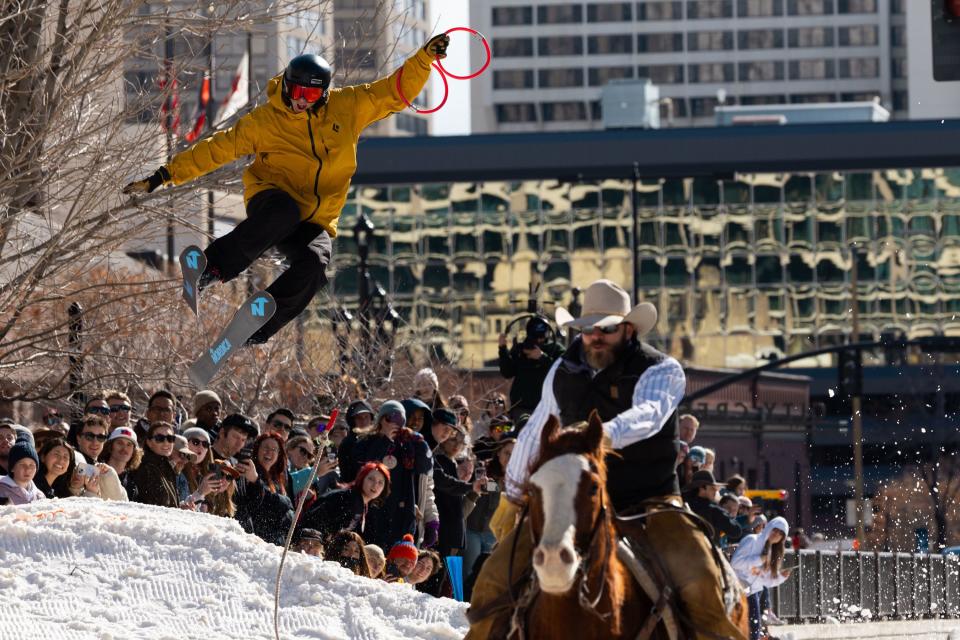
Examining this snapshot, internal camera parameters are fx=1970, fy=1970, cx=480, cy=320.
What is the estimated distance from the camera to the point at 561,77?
7259 inches

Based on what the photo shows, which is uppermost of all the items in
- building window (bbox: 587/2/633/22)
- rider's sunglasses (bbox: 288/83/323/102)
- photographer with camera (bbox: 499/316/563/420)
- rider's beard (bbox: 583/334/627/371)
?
building window (bbox: 587/2/633/22)

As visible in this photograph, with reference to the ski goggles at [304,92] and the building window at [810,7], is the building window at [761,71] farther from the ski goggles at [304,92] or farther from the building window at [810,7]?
the ski goggles at [304,92]

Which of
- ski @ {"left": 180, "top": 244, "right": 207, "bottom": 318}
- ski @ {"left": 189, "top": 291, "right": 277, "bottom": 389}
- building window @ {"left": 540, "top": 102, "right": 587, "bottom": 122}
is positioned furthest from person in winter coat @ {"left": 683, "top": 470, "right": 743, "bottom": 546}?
building window @ {"left": 540, "top": 102, "right": 587, "bottom": 122}

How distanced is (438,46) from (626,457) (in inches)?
144

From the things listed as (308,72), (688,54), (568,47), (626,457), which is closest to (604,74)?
(568,47)

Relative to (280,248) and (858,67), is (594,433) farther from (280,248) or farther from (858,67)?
(858,67)

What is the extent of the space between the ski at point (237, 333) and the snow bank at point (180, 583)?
1205mm

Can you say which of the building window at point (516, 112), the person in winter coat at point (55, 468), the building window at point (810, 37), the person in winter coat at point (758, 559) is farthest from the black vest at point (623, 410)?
the building window at point (516, 112)

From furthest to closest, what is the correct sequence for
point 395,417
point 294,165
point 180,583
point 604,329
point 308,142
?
point 395,417 → point 180,583 → point 294,165 → point 308,142 → point 604,329

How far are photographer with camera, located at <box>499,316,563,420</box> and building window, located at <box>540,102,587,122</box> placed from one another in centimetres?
16944

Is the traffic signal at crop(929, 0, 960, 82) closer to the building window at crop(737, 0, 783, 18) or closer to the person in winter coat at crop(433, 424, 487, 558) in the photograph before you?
the person in winter coat at crop(433, 424, 487, 558)

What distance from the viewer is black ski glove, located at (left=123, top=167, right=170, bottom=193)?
12.2 m

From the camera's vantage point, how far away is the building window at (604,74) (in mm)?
183000

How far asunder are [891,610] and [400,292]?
61952 millimetres
